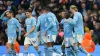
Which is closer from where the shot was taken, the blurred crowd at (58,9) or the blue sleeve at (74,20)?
the blue sleeve at (74,20)

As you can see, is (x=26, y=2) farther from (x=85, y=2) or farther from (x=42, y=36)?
(x=42, y=36)

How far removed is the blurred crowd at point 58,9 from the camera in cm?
1833

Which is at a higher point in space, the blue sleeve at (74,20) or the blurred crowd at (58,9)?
the blurred crowd at (58,9)

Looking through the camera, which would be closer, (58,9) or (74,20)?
(74,20)

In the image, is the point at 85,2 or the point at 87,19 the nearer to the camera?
the point at 87,19

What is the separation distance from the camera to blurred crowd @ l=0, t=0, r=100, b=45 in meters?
18.3

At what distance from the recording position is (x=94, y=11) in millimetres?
19328

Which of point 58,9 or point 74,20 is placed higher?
point 58,9

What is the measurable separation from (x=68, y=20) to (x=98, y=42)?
3868mm

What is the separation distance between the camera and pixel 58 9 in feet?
64.4

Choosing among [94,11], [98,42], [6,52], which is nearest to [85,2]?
[94,11]

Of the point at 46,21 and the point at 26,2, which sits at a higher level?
the point at 26,2

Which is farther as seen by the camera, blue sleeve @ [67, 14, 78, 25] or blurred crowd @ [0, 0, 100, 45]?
blurred crowd @ [0, 0, 100, 45]

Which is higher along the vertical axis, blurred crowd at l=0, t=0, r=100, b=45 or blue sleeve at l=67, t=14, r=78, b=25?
blurred crowd at l=0, t=0, r=100, b=45
